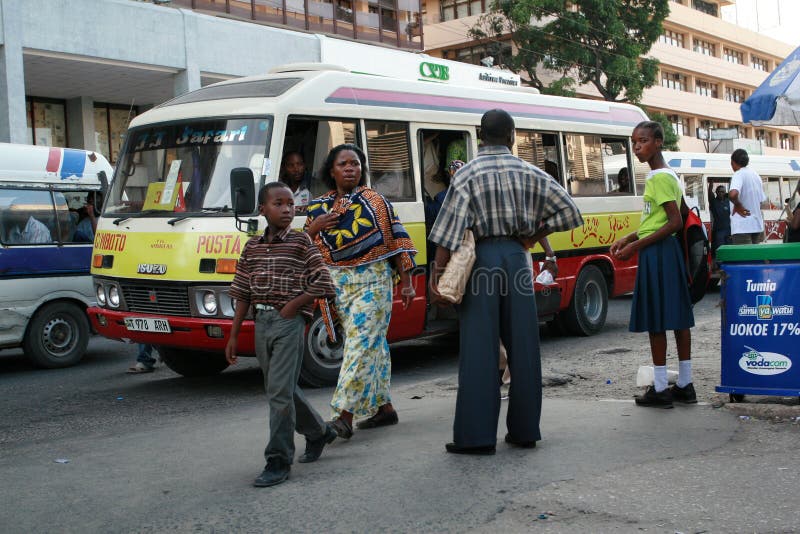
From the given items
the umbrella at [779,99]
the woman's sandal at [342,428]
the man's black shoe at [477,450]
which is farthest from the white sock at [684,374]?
the umbrella at [779,99]

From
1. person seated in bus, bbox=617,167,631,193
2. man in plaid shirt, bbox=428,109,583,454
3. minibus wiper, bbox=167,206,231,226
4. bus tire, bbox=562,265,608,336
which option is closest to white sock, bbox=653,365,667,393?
man in plaid shirt, bbox=428,109,583,454

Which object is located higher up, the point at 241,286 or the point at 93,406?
the point at 241,286

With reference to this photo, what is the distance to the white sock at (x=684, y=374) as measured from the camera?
20.2ft

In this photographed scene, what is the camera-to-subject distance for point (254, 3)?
2288 cm

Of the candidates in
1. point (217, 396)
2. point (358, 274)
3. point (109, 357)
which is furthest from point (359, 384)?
point (109, 357)

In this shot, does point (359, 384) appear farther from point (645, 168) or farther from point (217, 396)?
point (645, 168)

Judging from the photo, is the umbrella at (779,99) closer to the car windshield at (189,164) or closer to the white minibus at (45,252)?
the car windshield at (189,164)

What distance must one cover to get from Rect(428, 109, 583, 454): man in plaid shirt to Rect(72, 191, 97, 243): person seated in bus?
670cm

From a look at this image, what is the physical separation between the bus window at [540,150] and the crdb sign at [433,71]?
1354 cm

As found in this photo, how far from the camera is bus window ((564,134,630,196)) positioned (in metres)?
10.8

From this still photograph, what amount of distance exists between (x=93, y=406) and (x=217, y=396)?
1.01 meters

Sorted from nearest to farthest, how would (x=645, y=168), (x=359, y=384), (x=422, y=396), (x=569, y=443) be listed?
(x=569, y=443)
(x=359, y=384)
(x=422, y=396)
(x=645, y=168)

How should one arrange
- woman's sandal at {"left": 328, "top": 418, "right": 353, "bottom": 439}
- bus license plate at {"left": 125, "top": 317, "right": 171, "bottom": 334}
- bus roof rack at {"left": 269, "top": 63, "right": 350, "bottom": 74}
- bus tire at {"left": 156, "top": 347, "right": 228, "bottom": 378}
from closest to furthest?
woman's sandal at {"left": 328, "top": 418, "right": 353, "bottom": 439} → bus license plate at {"left": 125, "top": 317, "right": 171, "bottom": 334} → bus roof rack at {"left": 269, "top": 63, "right": 350, "bottom": 74} → bus tire at {"left": 156, "top": 347, "right": 228, "bottom": 378}

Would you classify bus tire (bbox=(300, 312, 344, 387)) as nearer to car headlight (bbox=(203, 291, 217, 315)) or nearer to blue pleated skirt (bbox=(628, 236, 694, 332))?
car headlight (bbox=(203, 291, 217, 315))
